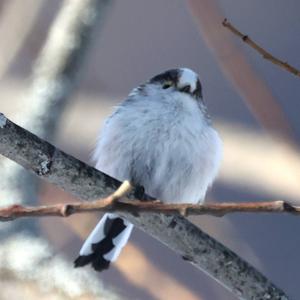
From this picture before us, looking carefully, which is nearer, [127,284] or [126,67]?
[127,284]

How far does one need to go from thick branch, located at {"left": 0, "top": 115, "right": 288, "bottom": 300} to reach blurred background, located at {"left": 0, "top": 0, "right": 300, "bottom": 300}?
1.83 feet

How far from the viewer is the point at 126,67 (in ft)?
4.74

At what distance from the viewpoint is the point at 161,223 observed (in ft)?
2.25

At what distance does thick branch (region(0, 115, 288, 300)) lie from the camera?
639 mm

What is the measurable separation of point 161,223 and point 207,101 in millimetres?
760

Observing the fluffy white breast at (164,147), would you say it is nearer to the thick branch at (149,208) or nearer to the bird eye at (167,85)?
the bird eye at (167,85)

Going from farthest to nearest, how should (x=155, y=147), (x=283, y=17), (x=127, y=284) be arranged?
(x=283, y=17) < (x=127, y=284) < (x=155, y=147)

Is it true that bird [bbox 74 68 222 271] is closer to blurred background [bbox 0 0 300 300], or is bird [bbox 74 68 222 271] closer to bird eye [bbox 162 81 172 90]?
bird eye [bbox 162 81 172 90]

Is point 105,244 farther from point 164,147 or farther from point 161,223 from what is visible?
point 161,223

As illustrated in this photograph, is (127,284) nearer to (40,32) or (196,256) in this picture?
(40,32)

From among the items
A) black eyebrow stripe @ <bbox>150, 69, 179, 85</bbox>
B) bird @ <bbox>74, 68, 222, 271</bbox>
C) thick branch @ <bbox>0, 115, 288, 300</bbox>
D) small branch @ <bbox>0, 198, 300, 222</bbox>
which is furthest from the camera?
black eyebrow stripe @ <bbox>150, 69, 179, 85</bbox>

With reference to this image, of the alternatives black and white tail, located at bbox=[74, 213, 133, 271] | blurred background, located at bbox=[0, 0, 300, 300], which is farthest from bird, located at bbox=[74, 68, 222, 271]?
blurred background, located at bbox=[0, 0, 300, 300]

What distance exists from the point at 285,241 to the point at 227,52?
35cm

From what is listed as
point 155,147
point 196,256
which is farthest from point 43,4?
point 196,256
